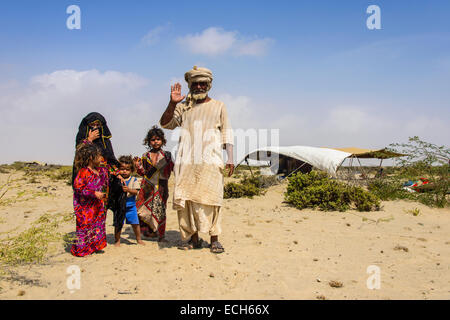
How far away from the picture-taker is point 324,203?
26.0 ft

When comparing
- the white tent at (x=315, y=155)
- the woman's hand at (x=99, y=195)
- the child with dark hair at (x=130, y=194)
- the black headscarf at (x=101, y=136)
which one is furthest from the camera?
the white tent at (x=315, y=155)

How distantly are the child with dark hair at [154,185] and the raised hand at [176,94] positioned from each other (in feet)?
2.31

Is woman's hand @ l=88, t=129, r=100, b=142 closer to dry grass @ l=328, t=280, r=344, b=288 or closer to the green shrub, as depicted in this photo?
dry grass @ l=328, t=280, r=344, b=288

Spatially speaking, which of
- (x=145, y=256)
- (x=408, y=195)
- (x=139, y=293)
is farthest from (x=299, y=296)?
(x=408, y=195)

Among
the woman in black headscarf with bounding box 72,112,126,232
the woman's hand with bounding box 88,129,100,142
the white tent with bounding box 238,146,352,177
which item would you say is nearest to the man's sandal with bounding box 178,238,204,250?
the woman in black headscarf with bounding box 72,112,126,232

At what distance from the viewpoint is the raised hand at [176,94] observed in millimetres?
4301

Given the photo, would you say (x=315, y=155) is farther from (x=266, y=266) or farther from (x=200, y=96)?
(x=266, y=266)

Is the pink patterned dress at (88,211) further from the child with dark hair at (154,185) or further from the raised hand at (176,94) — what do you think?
the raised hand at (176,94)

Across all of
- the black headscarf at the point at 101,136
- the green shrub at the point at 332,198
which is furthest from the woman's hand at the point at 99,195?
the green shrub at the point at 332,198

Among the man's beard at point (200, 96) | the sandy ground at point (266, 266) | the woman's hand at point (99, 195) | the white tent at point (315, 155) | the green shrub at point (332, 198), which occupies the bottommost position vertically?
the sandy ground at point (266, 266)

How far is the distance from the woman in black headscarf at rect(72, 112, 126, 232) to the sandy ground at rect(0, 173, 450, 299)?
56 centimetres

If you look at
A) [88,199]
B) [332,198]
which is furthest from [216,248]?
[332,198]
